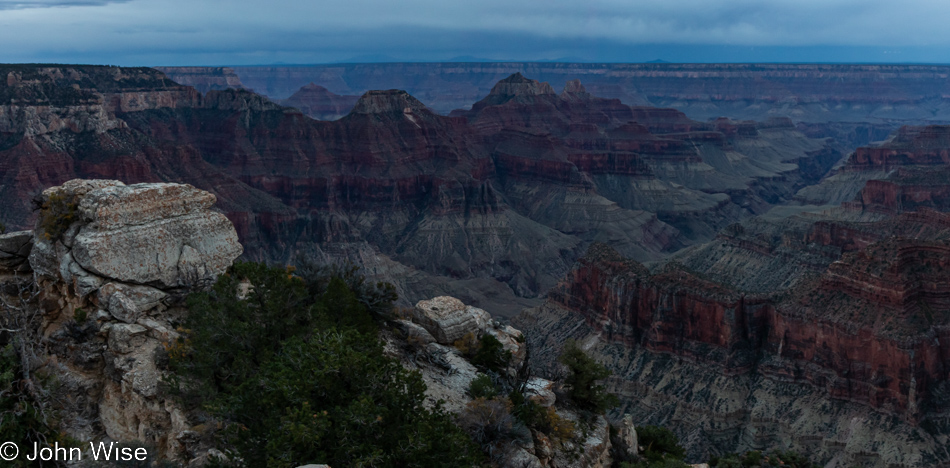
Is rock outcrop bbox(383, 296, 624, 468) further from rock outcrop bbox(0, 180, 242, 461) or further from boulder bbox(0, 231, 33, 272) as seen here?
boulder bbox(0, 231, 33, 272)

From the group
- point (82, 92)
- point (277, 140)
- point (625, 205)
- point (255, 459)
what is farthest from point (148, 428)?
point (625, 205)

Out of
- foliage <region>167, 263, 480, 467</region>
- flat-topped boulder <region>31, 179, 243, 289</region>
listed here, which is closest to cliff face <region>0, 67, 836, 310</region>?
flat-topped boulder <region>31, 179, 243, 289</region>

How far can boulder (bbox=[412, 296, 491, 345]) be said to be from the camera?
85.0ft

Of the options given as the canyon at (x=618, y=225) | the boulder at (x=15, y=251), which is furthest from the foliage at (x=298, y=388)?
the boulder at (x=15, y=251)

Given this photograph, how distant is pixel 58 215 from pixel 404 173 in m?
98.1

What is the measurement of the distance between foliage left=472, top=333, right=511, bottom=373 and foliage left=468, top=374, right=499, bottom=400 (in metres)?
2.44

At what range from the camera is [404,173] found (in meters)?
121

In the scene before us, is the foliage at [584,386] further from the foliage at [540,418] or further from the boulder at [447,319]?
the boulder at [447,319]

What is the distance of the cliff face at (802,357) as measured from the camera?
42.4 metres

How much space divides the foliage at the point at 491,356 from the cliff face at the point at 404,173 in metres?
64.3

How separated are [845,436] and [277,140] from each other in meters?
97.9

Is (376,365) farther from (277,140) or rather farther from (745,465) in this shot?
(277,140)

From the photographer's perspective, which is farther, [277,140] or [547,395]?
[277,140]

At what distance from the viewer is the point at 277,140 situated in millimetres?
119188
